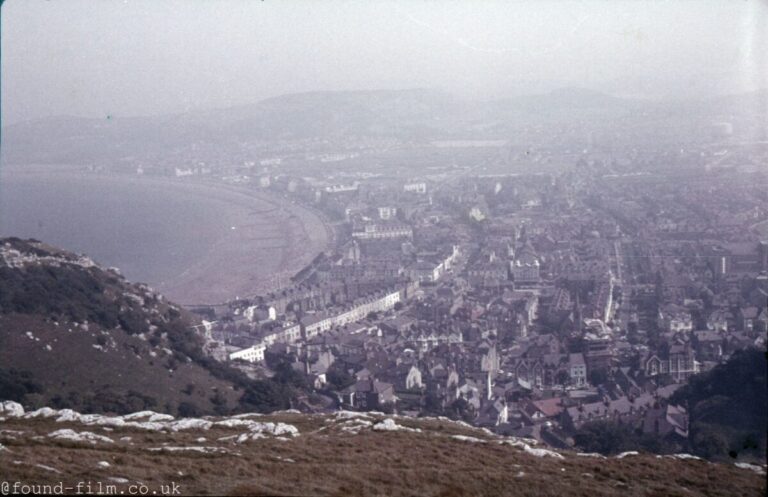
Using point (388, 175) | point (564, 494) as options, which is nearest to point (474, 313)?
point (564, 494)

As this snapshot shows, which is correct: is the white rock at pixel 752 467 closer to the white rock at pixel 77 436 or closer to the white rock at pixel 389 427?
the white rock at pixel 389 427

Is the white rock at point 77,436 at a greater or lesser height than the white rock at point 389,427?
greater

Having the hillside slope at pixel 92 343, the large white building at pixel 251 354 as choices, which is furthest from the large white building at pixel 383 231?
the hillside slope at pixel 92 343

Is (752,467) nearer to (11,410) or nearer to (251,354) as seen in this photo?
(11,410)

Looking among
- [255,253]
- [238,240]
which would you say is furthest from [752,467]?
[238,240]

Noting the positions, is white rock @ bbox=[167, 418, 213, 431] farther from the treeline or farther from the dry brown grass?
the treeline

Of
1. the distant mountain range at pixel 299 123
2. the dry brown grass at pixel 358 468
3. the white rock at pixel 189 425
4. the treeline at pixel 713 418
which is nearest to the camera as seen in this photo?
the dry brown grass at pixel 358 468

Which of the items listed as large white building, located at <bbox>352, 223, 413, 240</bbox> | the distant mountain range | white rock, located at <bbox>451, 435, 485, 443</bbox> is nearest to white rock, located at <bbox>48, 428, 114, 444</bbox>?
white rock, located at <bbox>451, 435, 485, 443</bbox>
